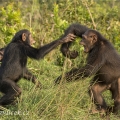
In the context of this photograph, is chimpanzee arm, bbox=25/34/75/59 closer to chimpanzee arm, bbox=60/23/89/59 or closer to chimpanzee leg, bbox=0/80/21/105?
chimpanzee arm, bbox=60/23/89/59

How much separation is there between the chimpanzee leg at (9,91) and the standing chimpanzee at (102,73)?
75cm

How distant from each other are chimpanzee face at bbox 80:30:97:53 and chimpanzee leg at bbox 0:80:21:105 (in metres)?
1.50

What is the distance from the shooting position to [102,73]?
22.0ft

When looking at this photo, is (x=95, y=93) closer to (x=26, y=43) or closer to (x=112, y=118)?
(x=112, y=118)

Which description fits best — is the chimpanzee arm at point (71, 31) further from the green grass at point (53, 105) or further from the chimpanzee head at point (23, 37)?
the chimpanzee head at point (23, 37)

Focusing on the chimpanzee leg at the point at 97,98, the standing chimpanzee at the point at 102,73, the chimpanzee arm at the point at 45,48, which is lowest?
the chimpanzee leg at the point at 97,98

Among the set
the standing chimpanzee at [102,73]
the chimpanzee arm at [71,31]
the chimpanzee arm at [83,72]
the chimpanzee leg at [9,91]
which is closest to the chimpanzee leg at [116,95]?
the standing chimpanzee at [102,73]

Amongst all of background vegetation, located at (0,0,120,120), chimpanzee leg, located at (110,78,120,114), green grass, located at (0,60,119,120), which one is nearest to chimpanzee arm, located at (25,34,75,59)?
background vegetation, located at (0,0,120,120)

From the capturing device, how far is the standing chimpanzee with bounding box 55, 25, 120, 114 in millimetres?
6559

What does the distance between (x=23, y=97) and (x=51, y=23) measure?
6198 millimetres

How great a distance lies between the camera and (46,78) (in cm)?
860

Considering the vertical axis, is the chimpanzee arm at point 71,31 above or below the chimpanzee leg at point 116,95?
above

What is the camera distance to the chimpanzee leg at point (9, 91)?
654cm

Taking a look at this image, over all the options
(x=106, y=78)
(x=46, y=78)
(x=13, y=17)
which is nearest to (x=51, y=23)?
(x=13, y=17)
